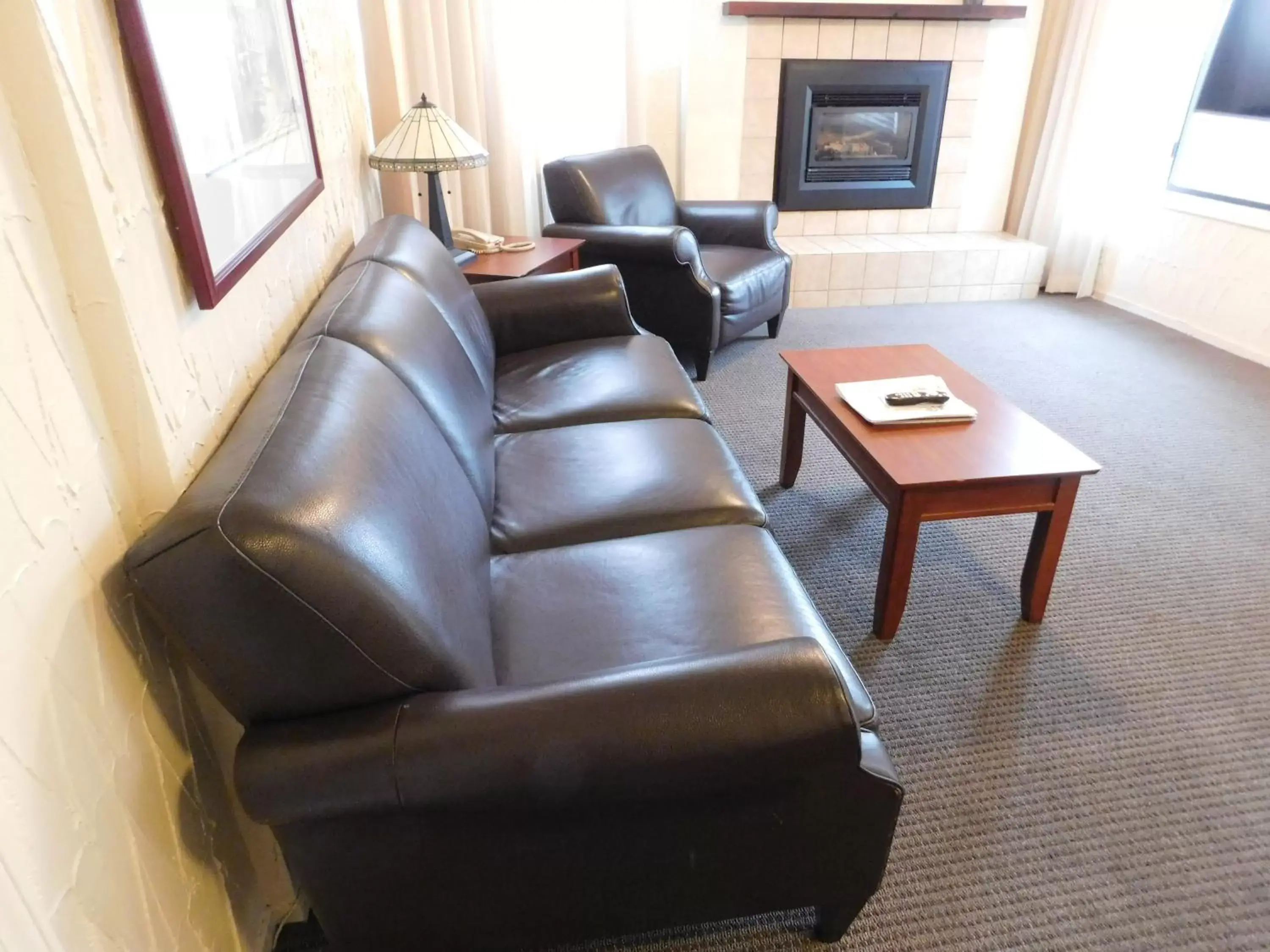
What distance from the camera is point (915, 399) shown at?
1.95 metres

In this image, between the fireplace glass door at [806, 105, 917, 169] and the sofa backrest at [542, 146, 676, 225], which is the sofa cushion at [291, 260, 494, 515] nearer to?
the sofa backrest at [542, 146, 676, 225]

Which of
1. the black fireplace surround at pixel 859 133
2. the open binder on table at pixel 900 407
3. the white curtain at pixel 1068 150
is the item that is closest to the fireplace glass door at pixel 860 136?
the black fireplace surround at pixel 859 133

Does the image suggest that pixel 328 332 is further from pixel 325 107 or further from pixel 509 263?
pixel 509 263

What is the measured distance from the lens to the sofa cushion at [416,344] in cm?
139

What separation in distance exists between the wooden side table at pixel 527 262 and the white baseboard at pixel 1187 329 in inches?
116

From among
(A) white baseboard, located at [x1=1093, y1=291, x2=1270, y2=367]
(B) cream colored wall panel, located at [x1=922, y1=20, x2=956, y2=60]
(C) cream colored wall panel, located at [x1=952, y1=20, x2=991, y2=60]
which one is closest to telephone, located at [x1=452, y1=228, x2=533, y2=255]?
(B) cream colored wall panel, located at [x1=922, y1=20, x2=956, y2=60]

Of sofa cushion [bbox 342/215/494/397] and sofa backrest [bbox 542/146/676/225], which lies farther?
sofa backrest [bbox 542/146/676/225]

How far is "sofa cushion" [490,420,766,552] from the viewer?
1508 mm

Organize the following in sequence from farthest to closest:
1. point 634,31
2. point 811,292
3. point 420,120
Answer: point 811,292 < point 634,31 < point 420,120

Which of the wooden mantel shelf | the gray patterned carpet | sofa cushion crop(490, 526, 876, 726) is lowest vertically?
the gray patterned carpet

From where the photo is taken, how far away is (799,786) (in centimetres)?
104

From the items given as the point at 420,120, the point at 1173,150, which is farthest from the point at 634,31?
the point at 1173,150

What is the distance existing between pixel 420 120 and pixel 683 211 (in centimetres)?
150

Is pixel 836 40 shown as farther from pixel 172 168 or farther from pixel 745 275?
pixel 172 168
